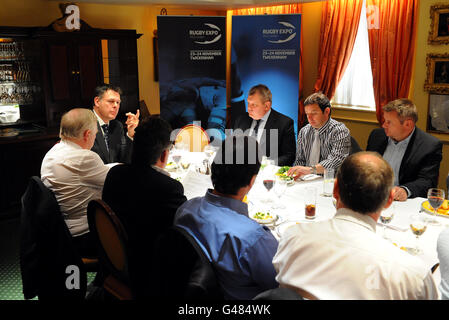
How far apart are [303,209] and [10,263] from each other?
8.39 feet

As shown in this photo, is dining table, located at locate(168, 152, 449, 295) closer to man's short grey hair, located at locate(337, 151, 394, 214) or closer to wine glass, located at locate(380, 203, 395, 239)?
wine glass, located at locate(380, 203, 395, 239)

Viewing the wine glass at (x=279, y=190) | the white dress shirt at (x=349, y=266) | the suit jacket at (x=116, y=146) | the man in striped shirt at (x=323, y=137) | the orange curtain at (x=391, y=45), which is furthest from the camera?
the orange curtain at (x=391, y=45)

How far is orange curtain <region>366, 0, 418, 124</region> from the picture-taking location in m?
4.89

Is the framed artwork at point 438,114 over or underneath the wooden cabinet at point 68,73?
underneath

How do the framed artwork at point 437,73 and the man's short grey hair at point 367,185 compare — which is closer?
the man's short grey hair at point 367,185

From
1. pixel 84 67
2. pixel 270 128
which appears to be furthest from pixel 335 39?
pixel 84 67

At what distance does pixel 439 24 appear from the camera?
14.5 ft

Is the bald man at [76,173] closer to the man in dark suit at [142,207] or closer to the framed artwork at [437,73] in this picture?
the man in dark suit at [142,207]

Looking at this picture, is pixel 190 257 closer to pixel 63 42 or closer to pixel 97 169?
pixel 97 169

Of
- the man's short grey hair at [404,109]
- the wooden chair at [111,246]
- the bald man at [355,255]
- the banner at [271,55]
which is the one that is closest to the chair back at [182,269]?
the bald man at [355,255]

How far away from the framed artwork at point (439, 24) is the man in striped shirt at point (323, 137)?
1.83m

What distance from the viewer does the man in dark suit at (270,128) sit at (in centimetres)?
388

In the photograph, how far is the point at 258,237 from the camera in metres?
1.56
